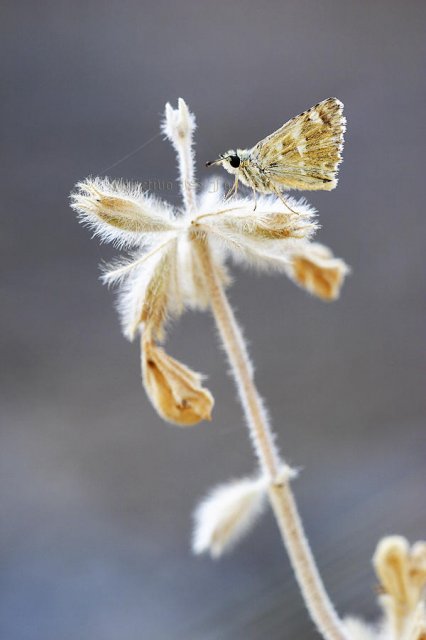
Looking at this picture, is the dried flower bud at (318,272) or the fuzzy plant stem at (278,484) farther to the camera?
the dried flower bud at (318,272)

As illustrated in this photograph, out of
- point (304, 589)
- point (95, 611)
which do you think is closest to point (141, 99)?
point (95, 611)

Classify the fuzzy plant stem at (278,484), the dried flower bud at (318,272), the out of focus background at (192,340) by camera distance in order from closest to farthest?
the fuzzy plant stem at (278,484), the dried flower bud at (318,272), the out of focus background at (192,340)

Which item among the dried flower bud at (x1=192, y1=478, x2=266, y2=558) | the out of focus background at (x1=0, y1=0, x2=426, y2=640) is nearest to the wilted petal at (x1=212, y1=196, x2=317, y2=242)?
the dried flower bud at (x1=192, y1=478, x2=266, y2=558)

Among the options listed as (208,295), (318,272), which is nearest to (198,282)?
(208,295)

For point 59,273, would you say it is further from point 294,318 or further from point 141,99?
point 294,318

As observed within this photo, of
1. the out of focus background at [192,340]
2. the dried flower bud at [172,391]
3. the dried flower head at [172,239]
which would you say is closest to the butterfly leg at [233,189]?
the dried flower head at [172,239]

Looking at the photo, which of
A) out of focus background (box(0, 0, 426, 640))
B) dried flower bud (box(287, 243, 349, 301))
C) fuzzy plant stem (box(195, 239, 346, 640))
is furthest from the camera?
out of focus background (box(0, 0, 426, 640))

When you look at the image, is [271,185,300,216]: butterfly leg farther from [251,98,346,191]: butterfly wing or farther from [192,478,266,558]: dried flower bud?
[192,478,266,558]: dried flower bud

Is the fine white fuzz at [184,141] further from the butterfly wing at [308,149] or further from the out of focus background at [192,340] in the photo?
the out of focus background at [192,340]
